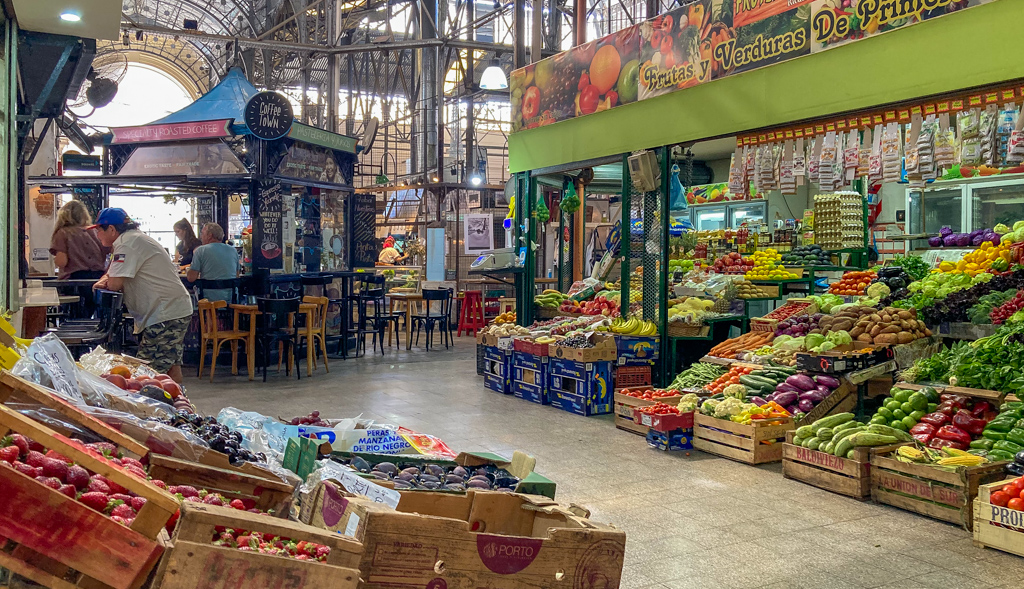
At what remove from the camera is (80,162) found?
1180cm

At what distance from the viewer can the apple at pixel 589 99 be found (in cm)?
930

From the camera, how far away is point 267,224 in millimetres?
10953

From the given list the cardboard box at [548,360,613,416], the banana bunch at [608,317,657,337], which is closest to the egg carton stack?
the banana bunch at [608,317,657,337]

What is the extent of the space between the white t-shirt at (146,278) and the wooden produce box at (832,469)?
5.15 m

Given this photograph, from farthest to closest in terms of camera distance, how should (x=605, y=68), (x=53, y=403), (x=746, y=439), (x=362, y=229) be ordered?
(x=362, y=229) < (x=605, y=68) < (x=746, y=439) < (x=53, y=403)

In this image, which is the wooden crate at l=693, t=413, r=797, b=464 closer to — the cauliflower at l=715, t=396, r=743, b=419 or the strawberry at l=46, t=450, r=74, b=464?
the cauliflower at l=715, t=396, r=743, b=419

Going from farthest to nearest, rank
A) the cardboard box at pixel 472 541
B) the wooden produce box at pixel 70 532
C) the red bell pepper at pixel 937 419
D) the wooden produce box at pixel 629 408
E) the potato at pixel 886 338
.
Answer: the wooden produce box at pixel 629 408
the potato at pixel 886 338
the red bell pepper at pixel 937 419
the cardboard box at pixel 472 541
the wooden produce box at pixel 70 532

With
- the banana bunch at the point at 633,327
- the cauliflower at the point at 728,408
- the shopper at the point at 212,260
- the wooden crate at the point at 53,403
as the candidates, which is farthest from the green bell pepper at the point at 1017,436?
the shopper at the point at 212,260

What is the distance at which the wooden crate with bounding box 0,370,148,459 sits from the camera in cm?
244

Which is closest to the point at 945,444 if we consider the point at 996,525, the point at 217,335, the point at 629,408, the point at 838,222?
the point at 996,525

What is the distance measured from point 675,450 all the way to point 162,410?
408cm

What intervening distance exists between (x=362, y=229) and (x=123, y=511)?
10961 millimetres

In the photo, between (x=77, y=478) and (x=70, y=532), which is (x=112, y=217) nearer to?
(x=77, y=478)

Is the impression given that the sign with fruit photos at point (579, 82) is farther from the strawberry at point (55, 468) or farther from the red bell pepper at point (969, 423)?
the strawberry at point (55, 468)
